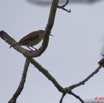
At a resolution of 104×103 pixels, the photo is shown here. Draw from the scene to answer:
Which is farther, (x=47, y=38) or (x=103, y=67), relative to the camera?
(x=103, y=67)

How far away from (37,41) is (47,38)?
360 mm

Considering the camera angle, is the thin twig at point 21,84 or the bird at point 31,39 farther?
the bird at point 31,39

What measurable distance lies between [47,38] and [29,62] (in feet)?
0.61

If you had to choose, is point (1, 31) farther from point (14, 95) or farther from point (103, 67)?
point (103, 67)

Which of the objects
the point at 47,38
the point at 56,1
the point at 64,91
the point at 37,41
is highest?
the point at 56,1

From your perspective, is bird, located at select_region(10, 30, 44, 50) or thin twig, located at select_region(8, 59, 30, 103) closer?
thin twig, located at select_region(8, 59, 30, 103)

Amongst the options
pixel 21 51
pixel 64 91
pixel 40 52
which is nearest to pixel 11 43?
pixel 21 51

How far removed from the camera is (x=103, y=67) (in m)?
1.42

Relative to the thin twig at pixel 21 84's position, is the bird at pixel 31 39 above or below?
above

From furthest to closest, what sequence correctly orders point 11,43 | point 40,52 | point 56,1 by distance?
point 11,43
point 40,52
point 56,1

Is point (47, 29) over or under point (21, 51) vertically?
over

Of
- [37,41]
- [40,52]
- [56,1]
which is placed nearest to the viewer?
[56,1]

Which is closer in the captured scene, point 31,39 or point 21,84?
point 21,84

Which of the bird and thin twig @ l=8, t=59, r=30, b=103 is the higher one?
the bird
